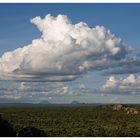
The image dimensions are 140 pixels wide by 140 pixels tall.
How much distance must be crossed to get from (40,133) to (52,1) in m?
5.53

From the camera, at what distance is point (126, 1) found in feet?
55.4

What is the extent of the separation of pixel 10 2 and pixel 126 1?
4.60 metres

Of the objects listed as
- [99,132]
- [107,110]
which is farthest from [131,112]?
[99,132]

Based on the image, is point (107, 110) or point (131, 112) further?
point (107, 110)

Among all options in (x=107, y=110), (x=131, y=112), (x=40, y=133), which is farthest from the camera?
(x=107, y=110)

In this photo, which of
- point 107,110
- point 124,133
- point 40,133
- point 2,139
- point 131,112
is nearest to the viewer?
point 2,139

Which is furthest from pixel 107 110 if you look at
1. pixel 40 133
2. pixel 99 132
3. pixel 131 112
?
pixel 40 133

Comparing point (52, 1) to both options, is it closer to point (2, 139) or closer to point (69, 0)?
point (69, 0)

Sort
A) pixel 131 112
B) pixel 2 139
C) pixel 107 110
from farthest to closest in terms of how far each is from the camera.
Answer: pixel 107 110 < pixel 131 112 < pixel 2 139

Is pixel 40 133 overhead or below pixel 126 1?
below

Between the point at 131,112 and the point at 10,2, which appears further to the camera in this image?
the point at 131,112

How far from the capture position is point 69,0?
55.1ft

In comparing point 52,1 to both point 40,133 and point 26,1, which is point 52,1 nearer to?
point 26,1

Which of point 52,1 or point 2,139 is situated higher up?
point 52,1
